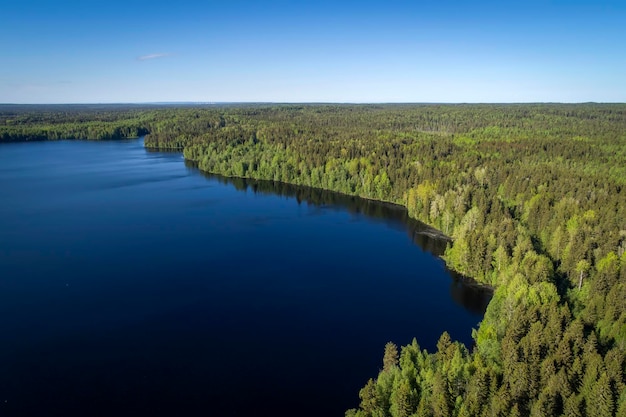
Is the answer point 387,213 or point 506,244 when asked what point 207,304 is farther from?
point 387,213

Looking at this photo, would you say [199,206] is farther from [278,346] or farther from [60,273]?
[278,346]

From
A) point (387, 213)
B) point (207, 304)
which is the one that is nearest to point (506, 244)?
point (387, 213)

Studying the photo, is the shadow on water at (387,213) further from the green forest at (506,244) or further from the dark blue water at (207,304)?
the green forest at (506,244)

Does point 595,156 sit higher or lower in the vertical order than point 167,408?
higher

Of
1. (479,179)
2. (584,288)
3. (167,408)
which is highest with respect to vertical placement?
(479,179)

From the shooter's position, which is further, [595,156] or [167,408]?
[595,156]

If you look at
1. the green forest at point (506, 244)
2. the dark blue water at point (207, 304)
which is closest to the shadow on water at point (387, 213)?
the dark blue water at point (207, 304)

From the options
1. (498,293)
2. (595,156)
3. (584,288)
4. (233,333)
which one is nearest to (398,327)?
(498,293)

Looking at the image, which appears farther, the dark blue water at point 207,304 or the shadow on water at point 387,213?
the shadow on water at point 387,213
